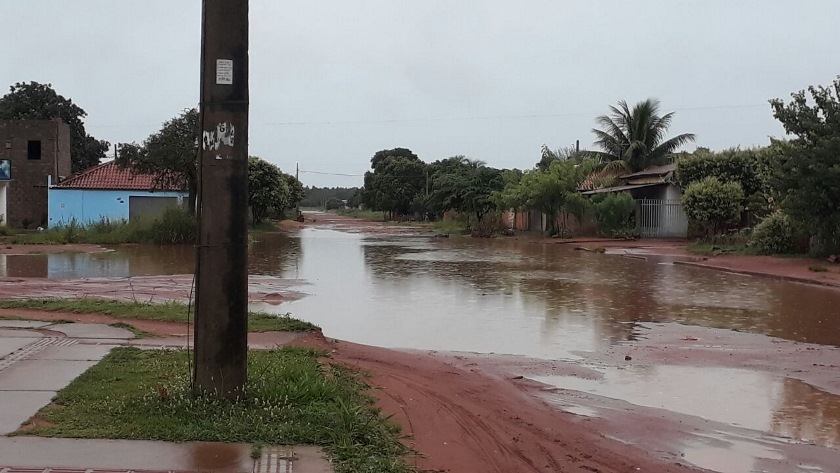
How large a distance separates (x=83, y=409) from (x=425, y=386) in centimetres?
329

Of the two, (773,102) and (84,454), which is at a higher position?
(773,102)

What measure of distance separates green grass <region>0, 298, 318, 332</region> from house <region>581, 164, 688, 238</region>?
106ft

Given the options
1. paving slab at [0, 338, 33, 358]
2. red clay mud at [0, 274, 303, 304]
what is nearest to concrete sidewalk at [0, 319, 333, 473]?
paving slab at [0, 338, 33, 358]

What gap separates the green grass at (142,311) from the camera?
34.1 feet

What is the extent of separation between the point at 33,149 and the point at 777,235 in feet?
140

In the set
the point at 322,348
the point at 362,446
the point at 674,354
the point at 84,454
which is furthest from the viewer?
the point at 674,354

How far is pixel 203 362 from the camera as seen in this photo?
5.57 meters

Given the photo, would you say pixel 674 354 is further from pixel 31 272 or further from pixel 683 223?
pixel 683 223

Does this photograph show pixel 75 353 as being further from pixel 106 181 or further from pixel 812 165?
pixel 106 181

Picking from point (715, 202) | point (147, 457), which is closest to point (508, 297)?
point (147, 457)

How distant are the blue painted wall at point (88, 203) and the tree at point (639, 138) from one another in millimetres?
29054

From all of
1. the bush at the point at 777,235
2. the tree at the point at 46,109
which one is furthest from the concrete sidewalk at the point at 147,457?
the tree at the point at 46,109

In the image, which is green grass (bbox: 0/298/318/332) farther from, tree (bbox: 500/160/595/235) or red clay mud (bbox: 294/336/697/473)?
tree (bbox: 500/160/595/235)

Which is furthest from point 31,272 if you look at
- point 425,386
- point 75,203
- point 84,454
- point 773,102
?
point 75,203
